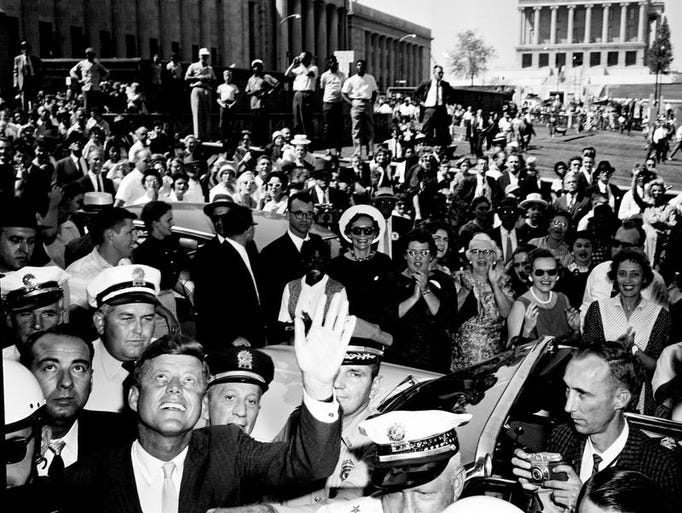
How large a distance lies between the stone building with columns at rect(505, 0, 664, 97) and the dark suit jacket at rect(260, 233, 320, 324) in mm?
132428

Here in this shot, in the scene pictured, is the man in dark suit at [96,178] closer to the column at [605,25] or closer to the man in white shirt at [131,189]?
the man in white shirt at [131,189]

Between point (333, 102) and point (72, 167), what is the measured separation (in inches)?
263

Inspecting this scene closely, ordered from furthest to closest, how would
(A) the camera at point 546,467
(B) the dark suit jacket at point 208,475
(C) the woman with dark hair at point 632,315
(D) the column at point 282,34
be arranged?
1. (D) the column at point 282,34
2. (C) the woman with dark hair at point 632,315
3. (A) the camera at point 546,467
4. (B) the dark suit jacket at point 208,475

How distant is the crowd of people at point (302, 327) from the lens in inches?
116

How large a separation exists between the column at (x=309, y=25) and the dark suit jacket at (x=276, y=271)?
6288cm

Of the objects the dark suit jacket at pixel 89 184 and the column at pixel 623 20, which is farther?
the column at pixel 623 20

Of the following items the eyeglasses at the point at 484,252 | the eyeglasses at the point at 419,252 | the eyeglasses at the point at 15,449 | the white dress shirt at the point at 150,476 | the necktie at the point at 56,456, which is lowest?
the necktie at the point at 56,456

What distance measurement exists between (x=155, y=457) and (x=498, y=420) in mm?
1761

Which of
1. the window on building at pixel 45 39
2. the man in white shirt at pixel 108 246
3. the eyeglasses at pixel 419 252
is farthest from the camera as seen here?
the window on building at pixel 45 39

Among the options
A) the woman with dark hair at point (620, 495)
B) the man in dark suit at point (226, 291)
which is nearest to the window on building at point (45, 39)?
the man in dark suit at point (226, 291)

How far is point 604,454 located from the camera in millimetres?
3836

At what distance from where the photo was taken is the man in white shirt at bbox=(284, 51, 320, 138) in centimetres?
1825

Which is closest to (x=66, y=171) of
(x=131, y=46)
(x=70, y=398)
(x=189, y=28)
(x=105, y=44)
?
(x=70, y=398)

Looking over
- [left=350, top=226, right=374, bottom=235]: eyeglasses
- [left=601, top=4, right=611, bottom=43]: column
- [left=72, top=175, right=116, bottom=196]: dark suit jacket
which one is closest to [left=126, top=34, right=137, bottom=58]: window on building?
[left=72, top=175, right=116, bottom=196]: dark suit jacket
